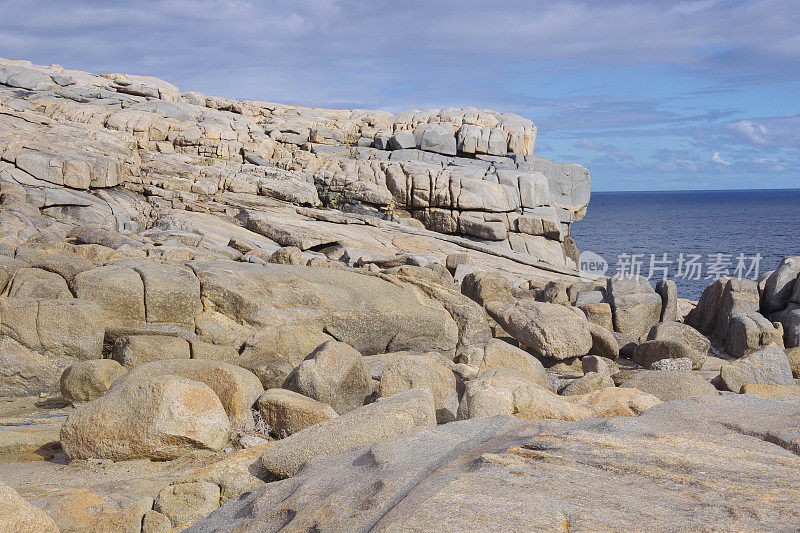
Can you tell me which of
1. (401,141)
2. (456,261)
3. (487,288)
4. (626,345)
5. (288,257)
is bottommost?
(626,345)

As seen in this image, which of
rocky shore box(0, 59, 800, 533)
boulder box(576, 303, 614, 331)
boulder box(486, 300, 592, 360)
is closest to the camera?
rocky shore box(0, 59, 800, 533)

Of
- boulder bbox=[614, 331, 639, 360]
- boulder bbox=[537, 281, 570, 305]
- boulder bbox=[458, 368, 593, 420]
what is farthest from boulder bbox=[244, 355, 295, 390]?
boulder bbox=[537, 281, 570, 305]

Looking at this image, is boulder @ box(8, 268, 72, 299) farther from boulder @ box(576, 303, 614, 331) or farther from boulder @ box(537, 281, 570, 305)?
boulder @ box(537, 281, 570, 305)

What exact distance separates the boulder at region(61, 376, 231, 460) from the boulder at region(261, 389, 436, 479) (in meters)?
1.49

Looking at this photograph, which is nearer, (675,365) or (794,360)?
(794,360)

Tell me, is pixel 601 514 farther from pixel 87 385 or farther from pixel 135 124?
pixel 135 124

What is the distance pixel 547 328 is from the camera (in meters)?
14.8

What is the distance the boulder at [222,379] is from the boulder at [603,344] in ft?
31.2

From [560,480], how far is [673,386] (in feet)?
23.7

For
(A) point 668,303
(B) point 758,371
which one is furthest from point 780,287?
(B) point 758,371

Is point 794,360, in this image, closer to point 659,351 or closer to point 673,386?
point 659,351

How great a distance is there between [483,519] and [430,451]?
1.66 m

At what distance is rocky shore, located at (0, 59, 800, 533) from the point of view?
4.39 metres

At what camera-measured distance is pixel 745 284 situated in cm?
2023
